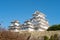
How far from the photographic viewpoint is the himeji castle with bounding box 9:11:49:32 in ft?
226

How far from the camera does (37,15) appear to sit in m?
73.6

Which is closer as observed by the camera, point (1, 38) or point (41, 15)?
point (1, 38)

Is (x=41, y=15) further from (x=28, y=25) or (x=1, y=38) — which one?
(x=1, y=38)

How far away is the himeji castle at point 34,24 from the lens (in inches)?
2713

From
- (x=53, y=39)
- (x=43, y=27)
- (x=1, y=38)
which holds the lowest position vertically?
(x=1, y=38)

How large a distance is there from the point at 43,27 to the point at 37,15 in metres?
4.53

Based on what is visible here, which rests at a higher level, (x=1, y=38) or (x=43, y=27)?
(x=43, y=27)

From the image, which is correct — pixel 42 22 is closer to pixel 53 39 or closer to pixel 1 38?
pixel 53 39

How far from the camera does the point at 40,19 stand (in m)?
73.2

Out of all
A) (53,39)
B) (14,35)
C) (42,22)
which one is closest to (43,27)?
(42,22)

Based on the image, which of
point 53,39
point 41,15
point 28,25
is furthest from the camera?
point 41,15

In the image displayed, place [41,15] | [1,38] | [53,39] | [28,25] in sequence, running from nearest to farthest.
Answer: [1,38] < [53,39] < [28,25] < [41,15]

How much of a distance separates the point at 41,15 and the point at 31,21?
392cm

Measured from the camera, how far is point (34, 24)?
71.2 m
